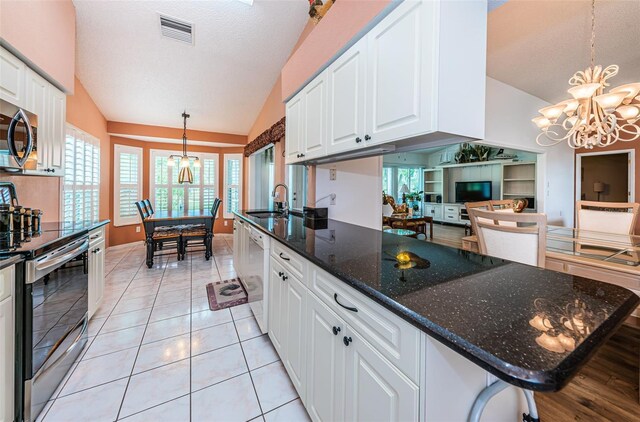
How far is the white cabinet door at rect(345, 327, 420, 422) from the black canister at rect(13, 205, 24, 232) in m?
2.29

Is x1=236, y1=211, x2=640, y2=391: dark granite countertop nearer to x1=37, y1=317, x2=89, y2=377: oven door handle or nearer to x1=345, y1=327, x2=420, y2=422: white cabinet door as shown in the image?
x1=345, y1=327, x2=420, y2=422: white cabinet door

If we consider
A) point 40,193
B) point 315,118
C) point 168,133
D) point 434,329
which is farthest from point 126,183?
point 434,329

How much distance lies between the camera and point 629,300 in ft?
2.57

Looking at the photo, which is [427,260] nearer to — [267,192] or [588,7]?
[588,7]

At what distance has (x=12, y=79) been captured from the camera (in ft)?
5.81

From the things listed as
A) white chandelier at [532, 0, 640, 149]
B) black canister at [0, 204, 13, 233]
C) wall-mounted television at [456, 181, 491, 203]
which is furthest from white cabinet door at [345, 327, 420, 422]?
wall-mounted television at [456, 181, 491, 203]

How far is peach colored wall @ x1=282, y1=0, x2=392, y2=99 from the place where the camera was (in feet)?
4.59

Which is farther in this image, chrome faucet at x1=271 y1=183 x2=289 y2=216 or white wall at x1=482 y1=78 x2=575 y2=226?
white wall at x1=482 y1=78 x2=575 y2=226

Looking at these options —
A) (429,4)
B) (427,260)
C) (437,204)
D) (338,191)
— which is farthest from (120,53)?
(437,204)

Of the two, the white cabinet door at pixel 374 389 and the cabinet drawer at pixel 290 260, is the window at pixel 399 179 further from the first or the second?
the white cabinet door at pixel 374 389

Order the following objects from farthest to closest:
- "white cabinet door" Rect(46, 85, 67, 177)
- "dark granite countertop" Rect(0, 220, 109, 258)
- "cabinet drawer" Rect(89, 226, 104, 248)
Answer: "white cabinet door" Rect(46, 85, 67, 177) < "cabinet drawer" Rect(89, 226, 104, 248) < "dark granite countertop" Rect(0, 220, 109, 258)

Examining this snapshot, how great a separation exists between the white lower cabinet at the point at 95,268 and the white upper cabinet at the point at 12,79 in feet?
3.49

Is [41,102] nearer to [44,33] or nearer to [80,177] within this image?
[44,33]

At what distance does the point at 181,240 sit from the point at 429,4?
441 cm
